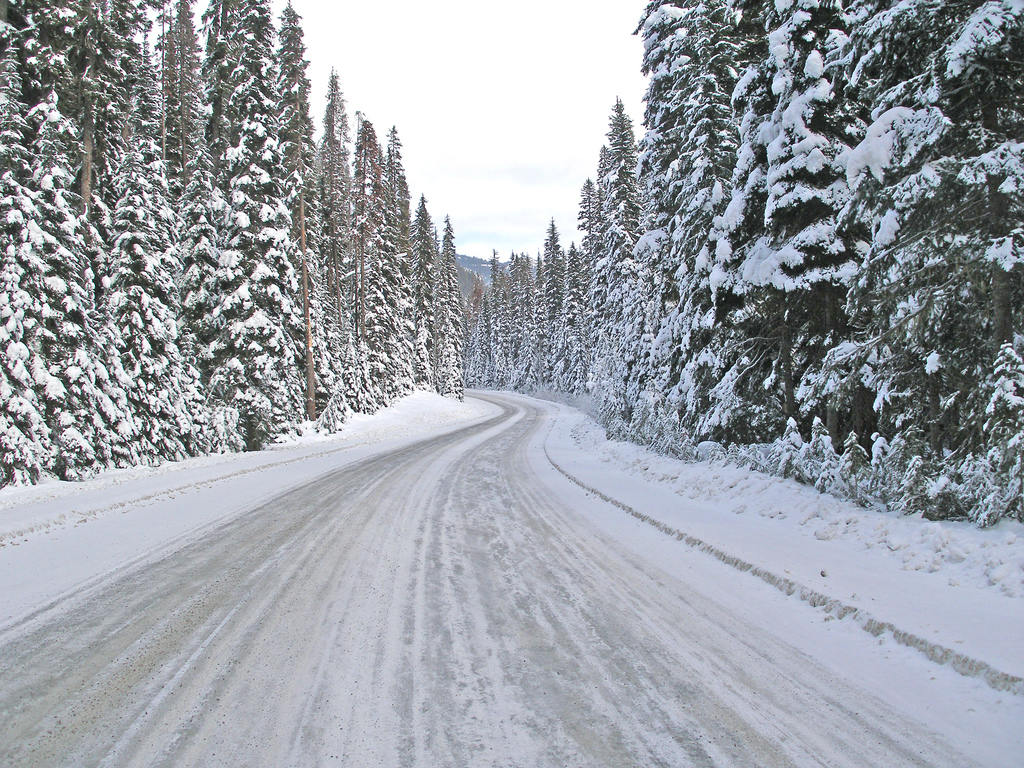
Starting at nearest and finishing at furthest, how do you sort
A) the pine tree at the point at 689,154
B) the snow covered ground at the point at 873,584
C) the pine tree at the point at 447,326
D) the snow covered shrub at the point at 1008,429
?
the snow covered ground at the point at 873,584
the snow covered shrub at the point at 1008,429
the pine tree at the point at 689,154
the pine tree at the point at 447,326

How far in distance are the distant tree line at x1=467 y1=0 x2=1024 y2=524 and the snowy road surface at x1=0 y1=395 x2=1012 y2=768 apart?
421 cm

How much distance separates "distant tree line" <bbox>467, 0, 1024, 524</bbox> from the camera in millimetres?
6430

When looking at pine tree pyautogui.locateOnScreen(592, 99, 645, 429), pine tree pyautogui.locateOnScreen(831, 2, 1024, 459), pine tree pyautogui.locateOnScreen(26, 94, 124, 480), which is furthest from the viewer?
pine tree pyautogui.locateOnScreen(592, 99, 645, 429)

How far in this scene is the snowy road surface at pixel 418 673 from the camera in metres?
3.01

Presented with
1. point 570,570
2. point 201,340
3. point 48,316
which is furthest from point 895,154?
point 201,340

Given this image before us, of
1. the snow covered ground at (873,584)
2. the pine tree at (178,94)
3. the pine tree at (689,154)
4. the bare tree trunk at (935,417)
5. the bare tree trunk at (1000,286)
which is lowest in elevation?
the snow covered ground at (873,584)

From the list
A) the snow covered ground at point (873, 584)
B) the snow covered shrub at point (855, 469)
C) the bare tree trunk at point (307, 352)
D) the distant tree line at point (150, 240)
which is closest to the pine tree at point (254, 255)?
the distant tree line at point (150, 240)

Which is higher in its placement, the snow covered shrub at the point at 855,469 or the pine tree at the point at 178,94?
the pine tree at the point at 178,94

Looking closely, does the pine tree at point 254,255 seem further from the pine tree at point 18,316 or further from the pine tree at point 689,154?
the pine tree at point 689,154

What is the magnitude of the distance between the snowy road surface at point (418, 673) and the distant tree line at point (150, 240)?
1087cm

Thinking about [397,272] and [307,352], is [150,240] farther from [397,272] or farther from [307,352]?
[397,272]

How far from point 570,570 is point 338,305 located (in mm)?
36657

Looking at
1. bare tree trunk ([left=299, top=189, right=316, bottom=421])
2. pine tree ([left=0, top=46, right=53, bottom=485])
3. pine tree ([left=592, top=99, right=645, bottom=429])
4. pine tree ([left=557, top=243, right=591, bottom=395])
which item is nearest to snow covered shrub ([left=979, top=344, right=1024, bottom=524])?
pine tree ([left=592, top=99, right=645, bottom=429])

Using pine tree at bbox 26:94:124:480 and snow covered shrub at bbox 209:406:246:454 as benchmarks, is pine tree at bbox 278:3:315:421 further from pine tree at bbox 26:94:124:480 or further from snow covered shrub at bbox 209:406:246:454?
pine tree at bbox 26:94:124:480
